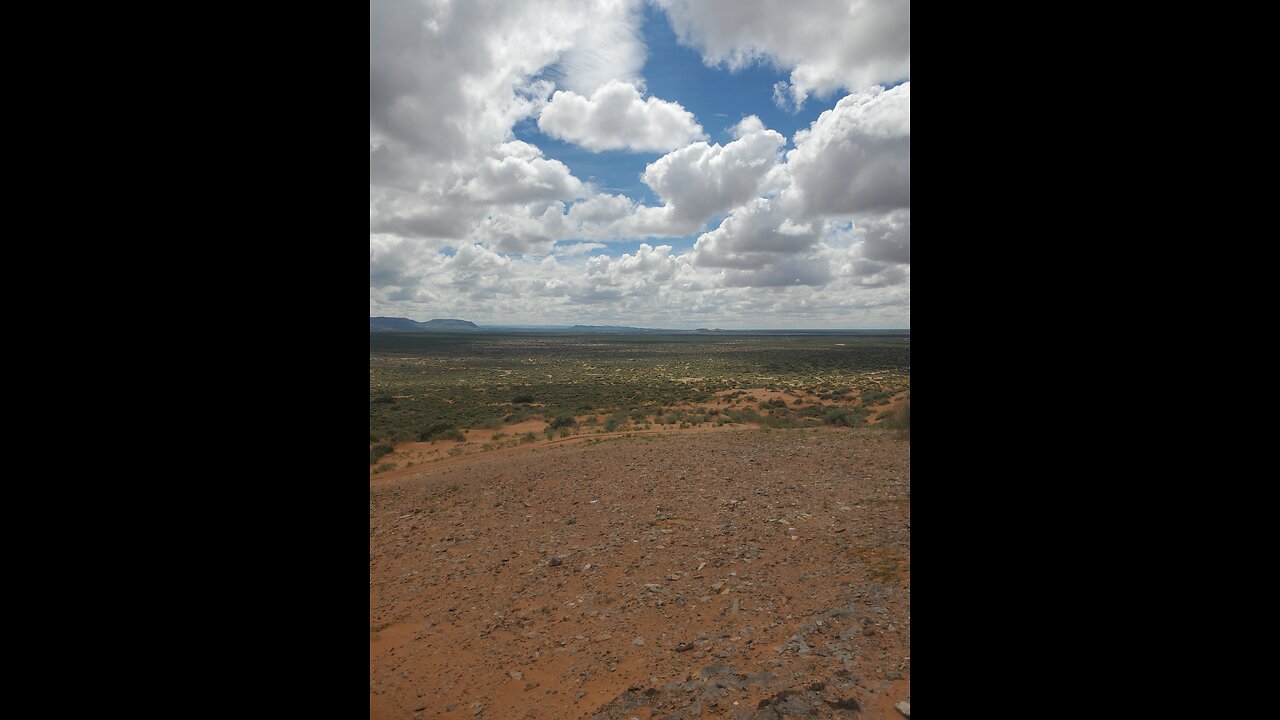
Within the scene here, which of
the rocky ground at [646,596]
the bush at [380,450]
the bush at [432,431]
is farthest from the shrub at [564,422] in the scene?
the rocky ground at [646,596]

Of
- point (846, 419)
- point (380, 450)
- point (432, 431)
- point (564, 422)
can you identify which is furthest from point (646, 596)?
point (432, 431)

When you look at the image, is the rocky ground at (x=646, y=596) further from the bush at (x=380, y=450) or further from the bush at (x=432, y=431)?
the bush at (x=432, y=431)

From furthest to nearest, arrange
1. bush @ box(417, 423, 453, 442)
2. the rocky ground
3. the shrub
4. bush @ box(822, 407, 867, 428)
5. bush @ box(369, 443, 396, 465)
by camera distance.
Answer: the shrub < bush @ box(417, 423, 453, 442) < bush @ box(822, 407, 867, 428) < bush @ box(369, 443, 396, 465) < the rocky ground

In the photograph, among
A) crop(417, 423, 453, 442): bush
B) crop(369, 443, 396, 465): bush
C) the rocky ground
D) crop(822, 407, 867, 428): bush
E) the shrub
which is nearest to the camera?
the rocky ground

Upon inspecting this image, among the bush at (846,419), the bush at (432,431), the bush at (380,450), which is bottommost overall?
the bush at (380,450)

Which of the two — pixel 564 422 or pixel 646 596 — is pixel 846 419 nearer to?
pixel 564 422

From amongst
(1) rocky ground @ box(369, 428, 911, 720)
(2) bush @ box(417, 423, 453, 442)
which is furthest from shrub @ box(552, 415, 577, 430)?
(1) rocky ground @ box(369, 428, 911, 720)

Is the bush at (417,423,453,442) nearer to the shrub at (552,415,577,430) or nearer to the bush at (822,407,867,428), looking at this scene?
the shrub at (552,415,577,430)
